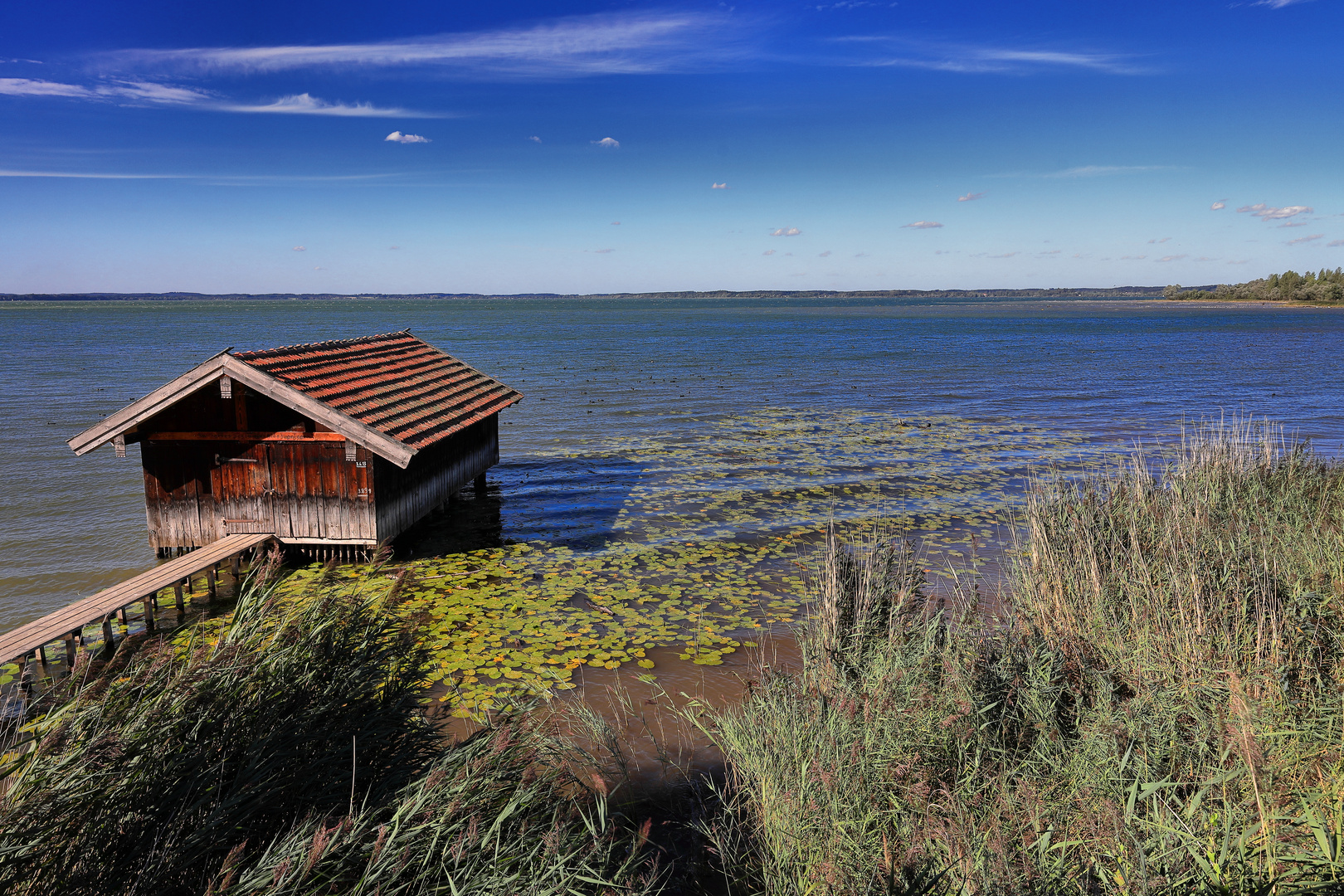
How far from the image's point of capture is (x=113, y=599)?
9.63m

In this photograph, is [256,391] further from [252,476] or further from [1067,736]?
[1067,736]

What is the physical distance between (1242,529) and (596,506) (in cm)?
1142

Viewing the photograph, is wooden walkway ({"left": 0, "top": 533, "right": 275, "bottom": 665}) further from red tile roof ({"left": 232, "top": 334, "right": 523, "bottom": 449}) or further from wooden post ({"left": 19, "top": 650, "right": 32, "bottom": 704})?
red tile roof ({"left": 232, "top": 334, "right": 523, "bottom": 449})

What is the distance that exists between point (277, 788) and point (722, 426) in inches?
903

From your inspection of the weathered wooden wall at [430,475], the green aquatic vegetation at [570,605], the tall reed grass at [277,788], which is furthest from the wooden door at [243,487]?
the tall reed grass at [277,788]

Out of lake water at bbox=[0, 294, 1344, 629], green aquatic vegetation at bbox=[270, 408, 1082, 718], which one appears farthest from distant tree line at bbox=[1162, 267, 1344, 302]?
green aquatic vegetation at bbox=[270, 408, 1082, 718]

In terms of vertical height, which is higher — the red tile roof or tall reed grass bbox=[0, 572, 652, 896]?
the red tile roof

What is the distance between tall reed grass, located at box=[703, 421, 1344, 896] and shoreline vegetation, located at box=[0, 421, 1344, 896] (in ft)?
0.10

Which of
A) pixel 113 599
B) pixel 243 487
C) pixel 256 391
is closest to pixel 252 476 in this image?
pixel 243 487

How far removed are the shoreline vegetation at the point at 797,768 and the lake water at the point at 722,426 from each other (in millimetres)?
7568

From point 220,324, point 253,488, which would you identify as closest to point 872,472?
point 253,488

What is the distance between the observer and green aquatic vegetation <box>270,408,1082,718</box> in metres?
9.48

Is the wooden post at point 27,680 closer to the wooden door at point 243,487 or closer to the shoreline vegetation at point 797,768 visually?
the shoreline vegetation at point 797,768

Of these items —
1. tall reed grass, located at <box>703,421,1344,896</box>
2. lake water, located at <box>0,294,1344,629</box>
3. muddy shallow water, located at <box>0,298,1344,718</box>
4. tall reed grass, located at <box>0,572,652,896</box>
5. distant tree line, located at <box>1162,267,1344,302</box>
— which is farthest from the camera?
distant tree line, located at <box>1162,267,1344,302</box>
